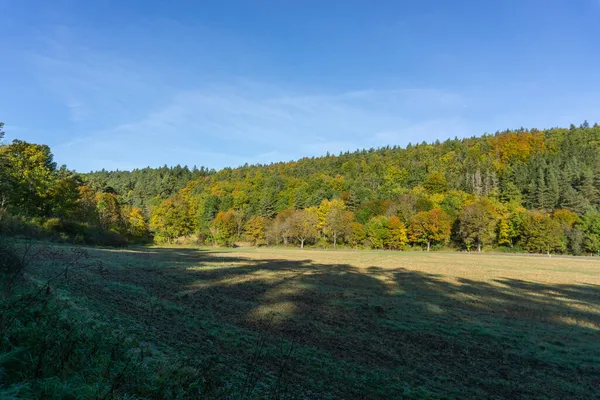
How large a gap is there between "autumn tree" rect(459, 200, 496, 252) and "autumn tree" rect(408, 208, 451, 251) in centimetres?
445

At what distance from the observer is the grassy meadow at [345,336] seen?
298 inches

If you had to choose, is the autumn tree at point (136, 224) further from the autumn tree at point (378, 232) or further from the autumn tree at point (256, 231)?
the autumn tree at point (378, 232)

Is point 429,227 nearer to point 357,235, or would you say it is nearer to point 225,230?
point 357,235

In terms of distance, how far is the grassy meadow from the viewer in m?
7.58

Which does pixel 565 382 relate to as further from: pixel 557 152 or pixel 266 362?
pixel 557 152

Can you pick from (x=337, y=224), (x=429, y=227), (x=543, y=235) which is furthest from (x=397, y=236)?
(x=543, y=235)

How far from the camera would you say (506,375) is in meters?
9.34

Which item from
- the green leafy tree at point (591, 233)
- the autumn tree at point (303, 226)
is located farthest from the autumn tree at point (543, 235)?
the autumn tree at point (303, 226)

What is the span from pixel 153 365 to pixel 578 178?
16048 centimetres

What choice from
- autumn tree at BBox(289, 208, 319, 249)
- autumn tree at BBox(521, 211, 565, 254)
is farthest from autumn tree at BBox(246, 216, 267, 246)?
autumn tree at BBox(521, 211, 565, 254)

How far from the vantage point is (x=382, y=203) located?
118m

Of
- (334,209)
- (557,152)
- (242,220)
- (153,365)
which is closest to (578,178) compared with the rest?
(557,152)

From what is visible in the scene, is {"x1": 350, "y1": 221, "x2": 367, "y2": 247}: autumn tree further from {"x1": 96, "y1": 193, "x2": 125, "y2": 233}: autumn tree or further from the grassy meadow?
the grassy meadow

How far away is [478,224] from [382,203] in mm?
31957
